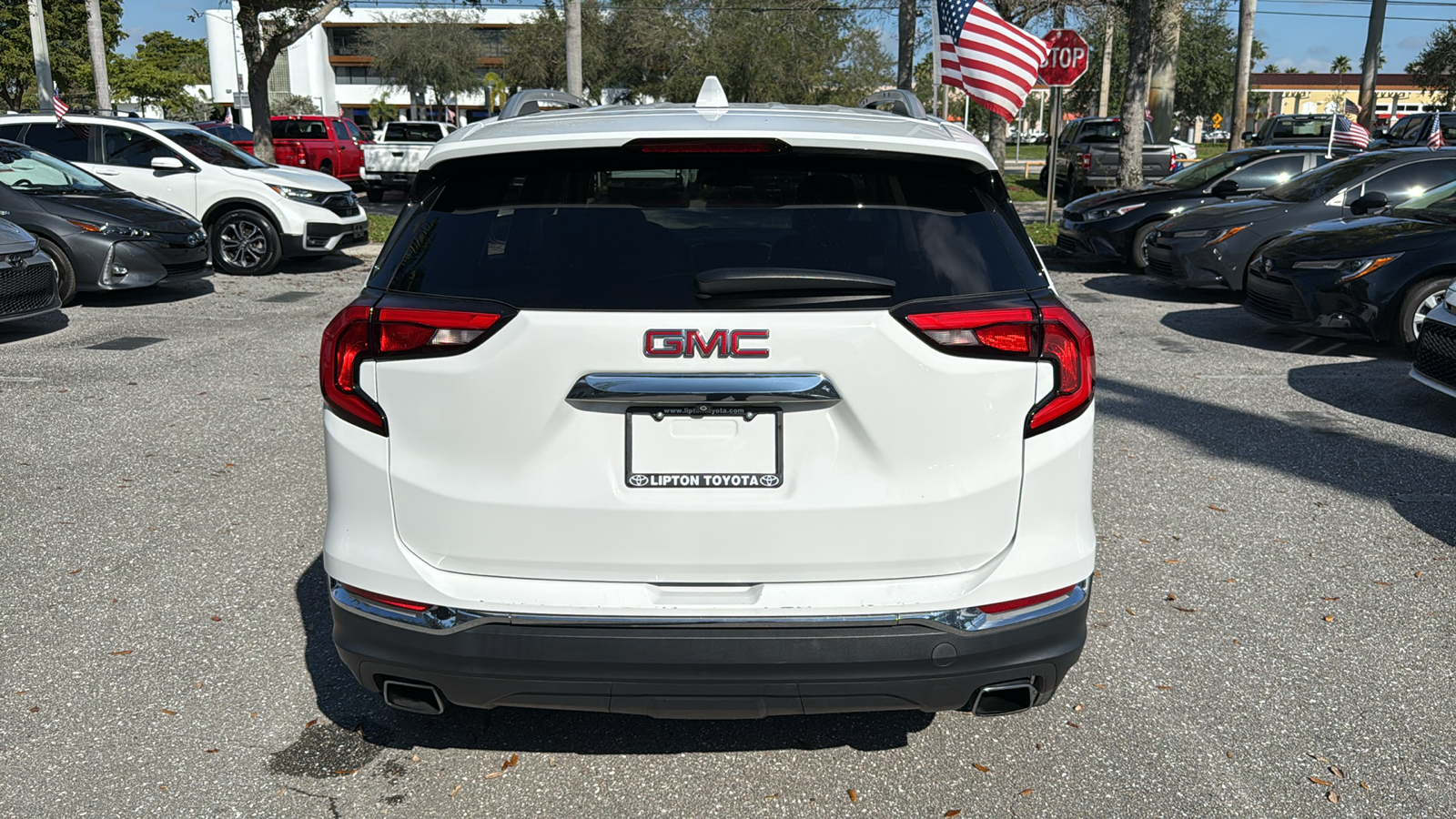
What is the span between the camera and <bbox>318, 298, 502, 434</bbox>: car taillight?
264cm

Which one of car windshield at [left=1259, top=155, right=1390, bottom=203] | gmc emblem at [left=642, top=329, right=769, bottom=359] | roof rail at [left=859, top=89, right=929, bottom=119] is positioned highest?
roof rail at [left=859, top=89, right=929, bottom=119]

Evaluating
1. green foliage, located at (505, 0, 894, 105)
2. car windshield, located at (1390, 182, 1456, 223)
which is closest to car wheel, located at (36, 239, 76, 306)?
car windshield, located at (1390, 182, 1456, 223)

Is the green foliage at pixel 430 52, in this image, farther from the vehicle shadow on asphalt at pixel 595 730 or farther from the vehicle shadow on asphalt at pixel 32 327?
the vehicle shadow on asphalt at pixel 595 730

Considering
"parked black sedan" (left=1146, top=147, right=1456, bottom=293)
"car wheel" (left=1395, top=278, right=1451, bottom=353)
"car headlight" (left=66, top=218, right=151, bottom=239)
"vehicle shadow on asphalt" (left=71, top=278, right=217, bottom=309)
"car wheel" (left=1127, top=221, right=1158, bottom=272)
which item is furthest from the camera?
"car wheel" (left=1127, top=221, right=1158, bottom=272)

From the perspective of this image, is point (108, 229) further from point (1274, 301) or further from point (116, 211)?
point (1274, 301)

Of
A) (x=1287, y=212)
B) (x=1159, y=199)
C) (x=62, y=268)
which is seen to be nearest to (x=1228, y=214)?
(x=1287, y=212)

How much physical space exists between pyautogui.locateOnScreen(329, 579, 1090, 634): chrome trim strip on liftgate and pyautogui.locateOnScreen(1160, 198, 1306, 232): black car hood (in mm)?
10307

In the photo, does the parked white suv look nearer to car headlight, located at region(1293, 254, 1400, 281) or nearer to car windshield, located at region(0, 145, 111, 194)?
car windshield, located at region(0, 145, 111, 194)

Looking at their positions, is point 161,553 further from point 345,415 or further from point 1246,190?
point 1246,190

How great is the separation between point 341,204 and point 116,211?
3.28 meters

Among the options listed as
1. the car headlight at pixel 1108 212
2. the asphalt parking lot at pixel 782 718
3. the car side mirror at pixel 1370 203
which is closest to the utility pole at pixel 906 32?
the car headlight at pixel 1108 212

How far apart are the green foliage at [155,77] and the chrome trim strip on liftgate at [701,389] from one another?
68.8m

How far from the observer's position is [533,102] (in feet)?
14.7

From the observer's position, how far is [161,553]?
16.3ft
